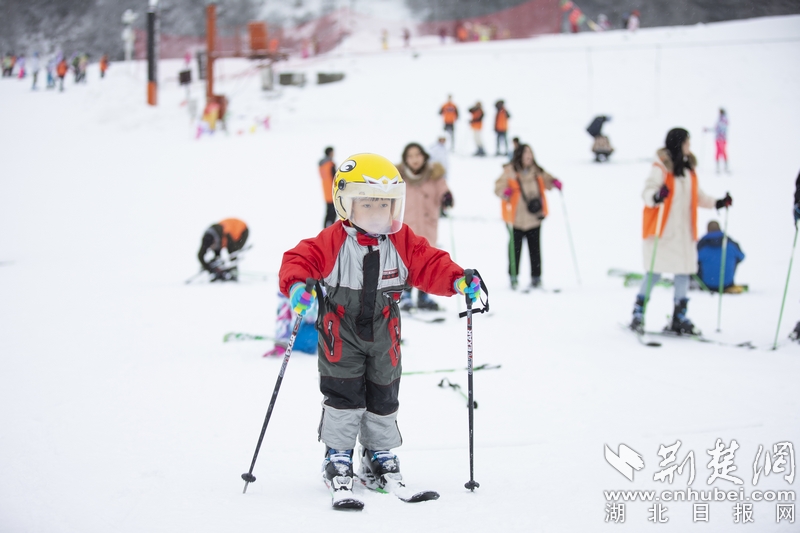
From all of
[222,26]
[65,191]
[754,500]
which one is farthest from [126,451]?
[222,26]

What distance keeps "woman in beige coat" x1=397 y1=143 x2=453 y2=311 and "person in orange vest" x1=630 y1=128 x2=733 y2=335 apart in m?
1.88

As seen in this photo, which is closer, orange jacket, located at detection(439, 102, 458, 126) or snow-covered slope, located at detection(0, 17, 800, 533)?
snow-covered slope, located at detection(0, 17, 800, 533)

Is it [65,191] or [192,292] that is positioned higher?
[65,191]

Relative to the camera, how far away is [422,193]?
6.62 meters

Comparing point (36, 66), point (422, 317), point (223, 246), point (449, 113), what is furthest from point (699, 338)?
point (449, 113)

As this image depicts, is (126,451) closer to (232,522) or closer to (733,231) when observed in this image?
(232,522)

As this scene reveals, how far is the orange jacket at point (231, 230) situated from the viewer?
27.6ft

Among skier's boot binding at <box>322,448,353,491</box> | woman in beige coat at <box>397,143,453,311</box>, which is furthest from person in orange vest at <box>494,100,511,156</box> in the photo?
skier's boot binding at <box>322,448,353,491</box>

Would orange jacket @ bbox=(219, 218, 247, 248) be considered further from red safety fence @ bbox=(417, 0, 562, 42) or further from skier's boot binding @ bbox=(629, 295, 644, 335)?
red safety fence @ bbox=(417, 0, 562, 42)

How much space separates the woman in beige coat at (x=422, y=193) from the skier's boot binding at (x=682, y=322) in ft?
7.18

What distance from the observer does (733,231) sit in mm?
11117

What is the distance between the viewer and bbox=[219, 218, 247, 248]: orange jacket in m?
8.41

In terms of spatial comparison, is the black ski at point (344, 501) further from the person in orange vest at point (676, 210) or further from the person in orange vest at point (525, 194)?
the person in orange vest at point (525, 194)

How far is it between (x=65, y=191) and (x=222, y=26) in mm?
17630
